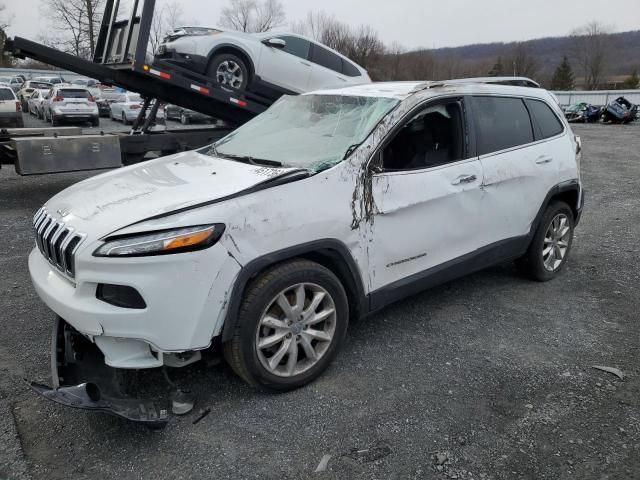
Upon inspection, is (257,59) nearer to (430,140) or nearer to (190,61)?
(190,61)

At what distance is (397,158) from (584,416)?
1893 millimetres

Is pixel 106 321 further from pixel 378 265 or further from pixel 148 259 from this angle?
pixel 378 265

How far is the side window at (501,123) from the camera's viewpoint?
3965 mm

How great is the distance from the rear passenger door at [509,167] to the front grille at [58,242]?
9.13 feet

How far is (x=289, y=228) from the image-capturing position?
282cm

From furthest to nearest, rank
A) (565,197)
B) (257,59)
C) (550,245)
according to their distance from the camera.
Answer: (257,59) < (565,197) < (550,245)

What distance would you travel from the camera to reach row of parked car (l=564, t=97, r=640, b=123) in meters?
30.7

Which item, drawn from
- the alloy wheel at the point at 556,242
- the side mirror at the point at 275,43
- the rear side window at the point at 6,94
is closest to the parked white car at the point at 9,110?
the rear side window at the point at 6,94

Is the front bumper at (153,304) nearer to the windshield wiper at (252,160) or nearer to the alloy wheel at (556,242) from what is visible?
the windshield wiper at (252,160)

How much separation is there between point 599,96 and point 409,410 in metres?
50.3

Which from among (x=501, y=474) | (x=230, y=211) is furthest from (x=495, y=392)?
(x=230, y=211)

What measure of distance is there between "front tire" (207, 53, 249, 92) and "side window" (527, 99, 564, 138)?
5.07 meters

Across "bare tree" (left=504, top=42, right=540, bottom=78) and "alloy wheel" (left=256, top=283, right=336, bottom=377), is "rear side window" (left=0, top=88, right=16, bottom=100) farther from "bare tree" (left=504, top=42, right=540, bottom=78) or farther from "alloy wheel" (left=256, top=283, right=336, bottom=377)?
"bare tree" (left=504, top=42, right=540, bottom=78)

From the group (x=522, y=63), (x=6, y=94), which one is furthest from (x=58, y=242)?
(x=522, y=63)
